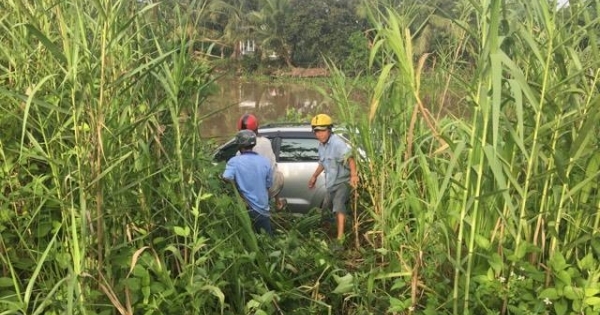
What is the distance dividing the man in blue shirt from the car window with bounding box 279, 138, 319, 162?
7.09 feet

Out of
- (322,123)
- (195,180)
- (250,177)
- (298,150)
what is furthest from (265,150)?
(195,180)

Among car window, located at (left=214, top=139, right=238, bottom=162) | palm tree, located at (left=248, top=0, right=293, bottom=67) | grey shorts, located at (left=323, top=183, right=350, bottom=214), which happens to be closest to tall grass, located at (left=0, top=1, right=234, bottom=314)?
grey shorts, located at (left=323, top=183, right=350, bottom=214)

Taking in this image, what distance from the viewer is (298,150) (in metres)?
6.56

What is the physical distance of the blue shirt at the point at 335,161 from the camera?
4.93 metres

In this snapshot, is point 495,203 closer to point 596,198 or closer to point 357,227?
point 596,198

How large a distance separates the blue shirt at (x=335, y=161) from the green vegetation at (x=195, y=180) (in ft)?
6.15

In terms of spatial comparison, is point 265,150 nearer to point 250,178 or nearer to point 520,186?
point 250,178

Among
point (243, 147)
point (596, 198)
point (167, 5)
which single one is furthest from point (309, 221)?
point (596, 198)

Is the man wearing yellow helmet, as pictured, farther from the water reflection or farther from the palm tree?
the palm tree

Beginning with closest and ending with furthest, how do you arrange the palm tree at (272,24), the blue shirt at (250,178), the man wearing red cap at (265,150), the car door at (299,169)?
1. the blue shirt at (250,178)
2. the man wearing red cap at (265,150)
3. the car door at (299,169)
4. the palm tree at (272,24)

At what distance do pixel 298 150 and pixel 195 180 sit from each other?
140 inches

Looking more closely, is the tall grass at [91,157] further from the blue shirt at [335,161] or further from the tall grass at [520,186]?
the blue shirt at [335,161]

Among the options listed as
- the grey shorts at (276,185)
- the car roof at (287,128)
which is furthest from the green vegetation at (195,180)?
the car roof at (287,128)

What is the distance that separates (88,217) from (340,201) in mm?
2947
